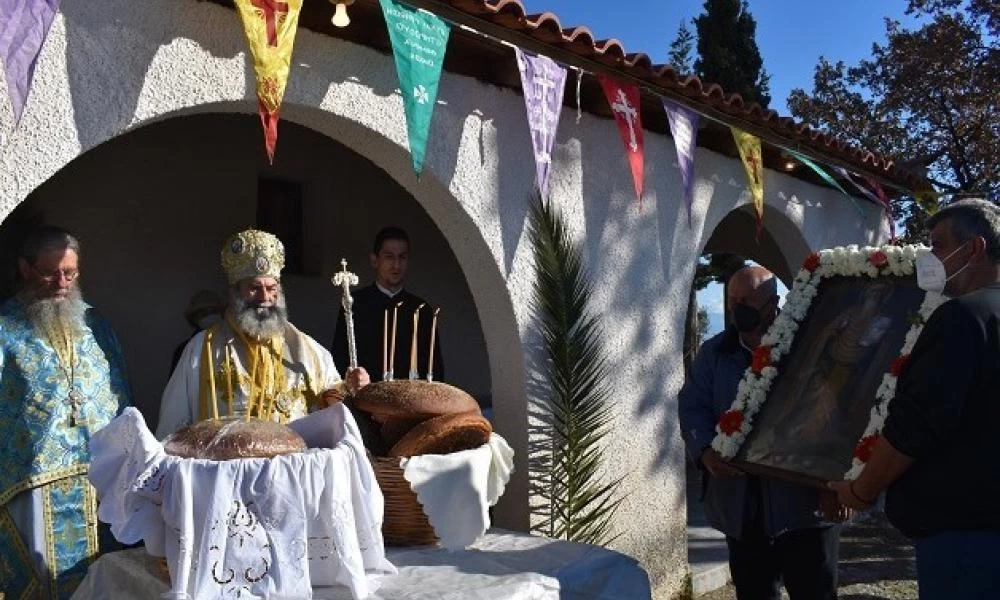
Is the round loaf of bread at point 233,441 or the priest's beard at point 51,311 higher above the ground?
the priest's beard at point 51,311

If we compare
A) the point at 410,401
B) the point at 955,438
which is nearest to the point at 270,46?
the point at 410,401

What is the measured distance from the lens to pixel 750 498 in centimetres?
382

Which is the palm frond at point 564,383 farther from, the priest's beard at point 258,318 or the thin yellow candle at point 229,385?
the thin yellow candle at point 229,385

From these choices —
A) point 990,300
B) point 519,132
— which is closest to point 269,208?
point 519,132

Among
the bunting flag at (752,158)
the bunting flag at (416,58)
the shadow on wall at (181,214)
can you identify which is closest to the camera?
the bunting flag at (416,58)

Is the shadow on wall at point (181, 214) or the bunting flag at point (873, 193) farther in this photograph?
the bunting flag at point (873, 193)

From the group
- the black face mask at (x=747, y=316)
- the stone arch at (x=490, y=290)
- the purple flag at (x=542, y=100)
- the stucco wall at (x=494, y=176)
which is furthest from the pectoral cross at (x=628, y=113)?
the black face mask at (x=747, y=316)

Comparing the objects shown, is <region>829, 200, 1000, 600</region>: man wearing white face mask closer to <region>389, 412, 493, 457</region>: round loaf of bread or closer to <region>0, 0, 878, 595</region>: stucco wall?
<region>389, 412, 493, 457</region>: round loaf of bread

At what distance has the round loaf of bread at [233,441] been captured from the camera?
2529 mm

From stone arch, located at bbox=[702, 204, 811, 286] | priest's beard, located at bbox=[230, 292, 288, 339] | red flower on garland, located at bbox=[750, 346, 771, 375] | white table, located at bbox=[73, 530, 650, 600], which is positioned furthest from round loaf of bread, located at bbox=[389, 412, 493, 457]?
stone arch, located at bbox=[702, 204, 811, 286]

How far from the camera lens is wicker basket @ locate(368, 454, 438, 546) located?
3.01 metres

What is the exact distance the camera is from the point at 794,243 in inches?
327

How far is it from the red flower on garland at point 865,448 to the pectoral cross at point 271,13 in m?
2.66

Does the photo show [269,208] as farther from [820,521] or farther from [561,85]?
[820,521]
